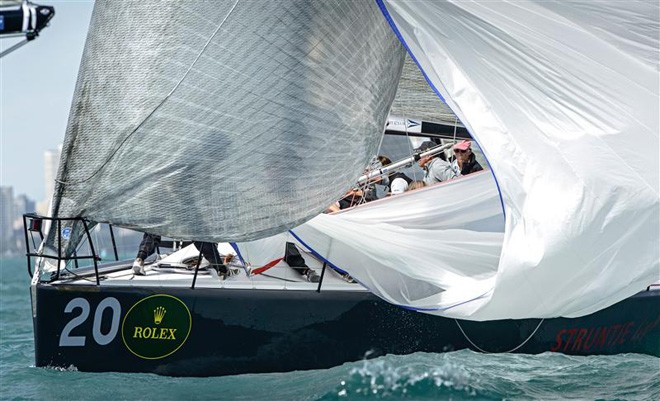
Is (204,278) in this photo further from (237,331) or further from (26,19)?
(26,19)

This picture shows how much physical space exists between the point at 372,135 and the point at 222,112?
1.14m

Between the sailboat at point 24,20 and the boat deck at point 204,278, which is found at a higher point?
the sailboat at point 24,20

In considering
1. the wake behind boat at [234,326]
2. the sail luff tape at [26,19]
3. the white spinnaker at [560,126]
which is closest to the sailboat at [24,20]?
the sail luff tape at [26,19]

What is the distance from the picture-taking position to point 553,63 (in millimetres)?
6152

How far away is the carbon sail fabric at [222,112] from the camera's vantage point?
248 inches

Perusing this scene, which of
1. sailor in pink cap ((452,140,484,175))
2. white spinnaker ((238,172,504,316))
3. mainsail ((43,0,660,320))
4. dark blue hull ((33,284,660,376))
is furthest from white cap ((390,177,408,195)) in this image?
mainsail ((43,0,660,320))

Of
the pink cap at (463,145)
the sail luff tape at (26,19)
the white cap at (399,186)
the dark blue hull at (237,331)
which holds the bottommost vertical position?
the dark blue hull at (237,331)

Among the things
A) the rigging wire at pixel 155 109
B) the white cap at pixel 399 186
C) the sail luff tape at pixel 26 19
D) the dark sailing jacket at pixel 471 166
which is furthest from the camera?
the white cap at pixel 399 186

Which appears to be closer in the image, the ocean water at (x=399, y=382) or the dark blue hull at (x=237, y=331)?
the ocean water at (x=399, y=382)

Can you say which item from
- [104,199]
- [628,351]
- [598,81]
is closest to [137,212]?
[104,199]

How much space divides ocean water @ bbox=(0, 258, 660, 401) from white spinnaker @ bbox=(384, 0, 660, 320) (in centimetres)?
Result: 108

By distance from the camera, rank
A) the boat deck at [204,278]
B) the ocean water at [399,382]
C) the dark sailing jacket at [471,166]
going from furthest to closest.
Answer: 1. the dark sailing jacket at [471,166]
2. the boat deck at [204,278]
3. the ocean water at [399,382]

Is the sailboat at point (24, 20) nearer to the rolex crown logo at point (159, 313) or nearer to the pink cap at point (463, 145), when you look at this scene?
the rolex crown logo at point (159, 313)

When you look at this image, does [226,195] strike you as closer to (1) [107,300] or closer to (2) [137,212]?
(2) [137,212]
